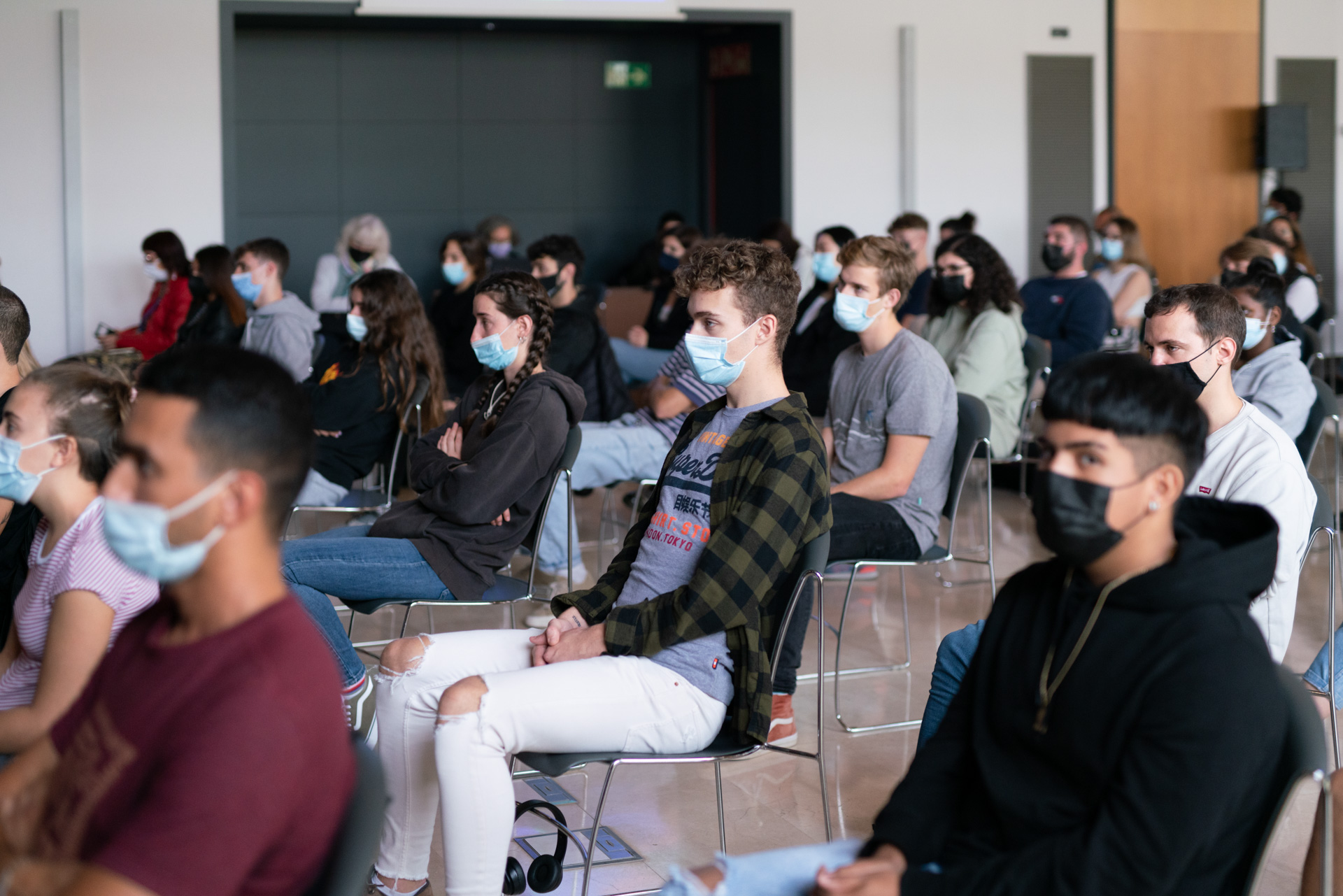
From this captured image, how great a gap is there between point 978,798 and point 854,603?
280 centimetres

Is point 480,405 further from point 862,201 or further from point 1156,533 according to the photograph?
point 862,201

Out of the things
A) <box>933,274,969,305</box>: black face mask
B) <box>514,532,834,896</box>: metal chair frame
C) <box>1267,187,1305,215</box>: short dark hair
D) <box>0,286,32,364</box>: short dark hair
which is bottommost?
<box>514,532,834,896</box>: metal chair frame

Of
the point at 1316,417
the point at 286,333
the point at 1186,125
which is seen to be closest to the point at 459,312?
the point at 286,333

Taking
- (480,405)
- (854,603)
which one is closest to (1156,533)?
(480,405)

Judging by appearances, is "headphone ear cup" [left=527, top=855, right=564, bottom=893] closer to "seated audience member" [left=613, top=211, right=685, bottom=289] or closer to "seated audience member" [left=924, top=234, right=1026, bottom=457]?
"seated audience member" [left=924, top=234, right=1026, bottom=457]

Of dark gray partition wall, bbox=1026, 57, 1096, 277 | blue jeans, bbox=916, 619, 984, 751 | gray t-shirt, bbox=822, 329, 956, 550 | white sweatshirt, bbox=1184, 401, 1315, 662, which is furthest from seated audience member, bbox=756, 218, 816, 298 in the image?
blue jeans, bbox=916, 619, 984, 751

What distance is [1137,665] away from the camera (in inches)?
54.1

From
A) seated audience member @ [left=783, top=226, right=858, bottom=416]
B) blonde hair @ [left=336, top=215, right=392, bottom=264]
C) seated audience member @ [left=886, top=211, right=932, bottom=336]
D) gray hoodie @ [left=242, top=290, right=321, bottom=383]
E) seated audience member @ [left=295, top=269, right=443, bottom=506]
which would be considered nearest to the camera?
seated audience member @ [left=295, top=269, right=443, bottom=506]

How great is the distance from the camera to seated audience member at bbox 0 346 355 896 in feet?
3.65

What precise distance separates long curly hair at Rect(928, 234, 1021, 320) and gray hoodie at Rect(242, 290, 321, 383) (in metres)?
2.64

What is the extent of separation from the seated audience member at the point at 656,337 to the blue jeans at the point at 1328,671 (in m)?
3.65

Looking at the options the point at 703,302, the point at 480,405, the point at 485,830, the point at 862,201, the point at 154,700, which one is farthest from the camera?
the point at 862,201

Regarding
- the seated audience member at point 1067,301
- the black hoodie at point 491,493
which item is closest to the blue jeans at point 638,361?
the seated audience member at point 1067,301

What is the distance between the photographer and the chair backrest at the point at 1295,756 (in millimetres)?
1338
